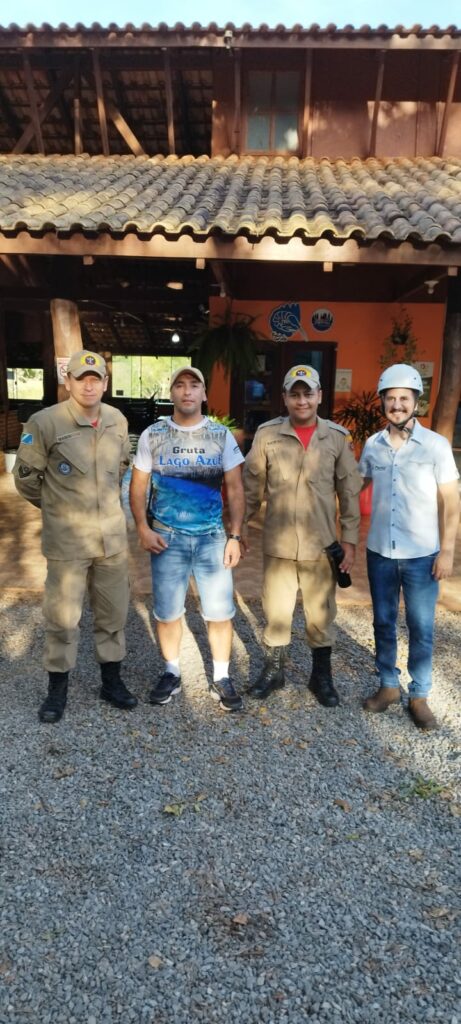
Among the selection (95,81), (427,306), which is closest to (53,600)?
(427,306)

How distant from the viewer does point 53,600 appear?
131 inches

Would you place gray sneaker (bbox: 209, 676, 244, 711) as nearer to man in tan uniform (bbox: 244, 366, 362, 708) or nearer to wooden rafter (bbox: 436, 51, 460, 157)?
man in tan uniform (bbox: 244, 366, 362, 708)

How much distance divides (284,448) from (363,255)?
9.45 feet

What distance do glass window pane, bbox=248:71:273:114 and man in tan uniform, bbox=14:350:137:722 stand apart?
7683mm

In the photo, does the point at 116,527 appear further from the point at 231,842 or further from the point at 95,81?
the point at 95,81

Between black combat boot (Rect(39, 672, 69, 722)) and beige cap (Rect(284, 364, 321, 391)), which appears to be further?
black combat boot (Rect(39, 672, 69, 722))

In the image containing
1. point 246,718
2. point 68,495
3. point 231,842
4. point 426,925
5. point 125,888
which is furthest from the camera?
point 246,718

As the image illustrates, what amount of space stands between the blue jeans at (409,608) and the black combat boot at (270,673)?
20.9 inches

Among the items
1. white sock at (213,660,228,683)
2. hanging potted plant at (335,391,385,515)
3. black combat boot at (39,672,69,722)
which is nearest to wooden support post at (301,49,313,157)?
hanging potted plant at (335,391,385,515)

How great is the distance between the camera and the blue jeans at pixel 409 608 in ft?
→ 10.9

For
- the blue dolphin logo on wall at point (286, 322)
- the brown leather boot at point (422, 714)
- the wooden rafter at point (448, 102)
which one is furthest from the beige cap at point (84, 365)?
the wooden rafter at point (448, 102)

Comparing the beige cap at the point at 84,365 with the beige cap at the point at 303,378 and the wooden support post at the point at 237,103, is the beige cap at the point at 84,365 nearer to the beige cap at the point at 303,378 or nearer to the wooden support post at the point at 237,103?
the beige cap at the point at 303,378

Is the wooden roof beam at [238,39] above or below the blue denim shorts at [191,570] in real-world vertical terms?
above

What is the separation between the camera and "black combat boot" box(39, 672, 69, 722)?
11.3 feet
